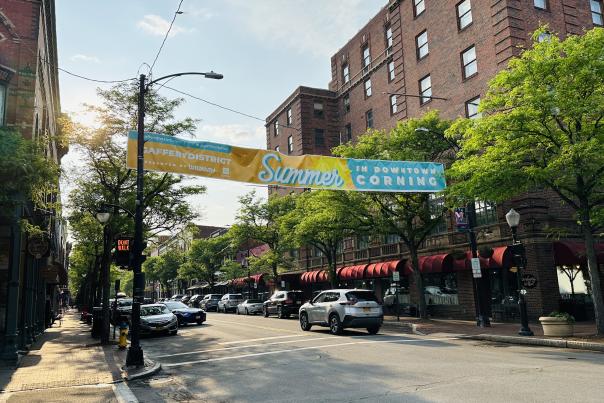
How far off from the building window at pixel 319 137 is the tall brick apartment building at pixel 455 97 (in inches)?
145

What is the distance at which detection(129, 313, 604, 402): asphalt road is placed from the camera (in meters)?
7.88

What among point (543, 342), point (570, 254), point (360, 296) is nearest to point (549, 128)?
point (543, 342)

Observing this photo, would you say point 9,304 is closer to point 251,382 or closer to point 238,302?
point 251,382

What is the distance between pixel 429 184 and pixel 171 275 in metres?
78.5

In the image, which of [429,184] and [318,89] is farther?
[318,89]

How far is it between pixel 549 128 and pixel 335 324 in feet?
33.1

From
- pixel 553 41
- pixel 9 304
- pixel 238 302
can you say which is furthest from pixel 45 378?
pixel 238 302

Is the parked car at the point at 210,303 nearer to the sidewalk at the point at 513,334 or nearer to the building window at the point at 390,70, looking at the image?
the building window at the point at 390,70

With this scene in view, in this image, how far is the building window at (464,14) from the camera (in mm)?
27544

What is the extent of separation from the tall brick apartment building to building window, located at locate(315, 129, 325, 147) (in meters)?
3.69

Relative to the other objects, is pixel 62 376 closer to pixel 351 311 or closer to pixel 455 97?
pixel 351 311

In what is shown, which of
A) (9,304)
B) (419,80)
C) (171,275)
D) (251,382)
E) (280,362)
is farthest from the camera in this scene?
(171,275)

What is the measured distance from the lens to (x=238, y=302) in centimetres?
4503

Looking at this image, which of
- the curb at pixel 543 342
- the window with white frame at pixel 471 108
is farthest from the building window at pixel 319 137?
the curb at pixel 543 342
